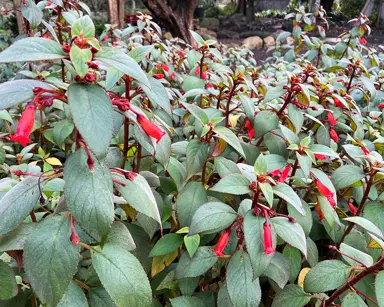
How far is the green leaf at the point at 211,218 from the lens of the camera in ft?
2.91

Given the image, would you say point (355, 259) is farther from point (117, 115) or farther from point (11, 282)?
point (11, 282)

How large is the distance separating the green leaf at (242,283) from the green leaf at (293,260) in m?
0.24

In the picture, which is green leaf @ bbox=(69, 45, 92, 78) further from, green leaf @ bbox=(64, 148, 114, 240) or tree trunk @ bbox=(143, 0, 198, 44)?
tree trunk @ bbox=(143, 0, 198, 44)

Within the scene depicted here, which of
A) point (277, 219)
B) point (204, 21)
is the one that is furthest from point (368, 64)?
point (204, 21)

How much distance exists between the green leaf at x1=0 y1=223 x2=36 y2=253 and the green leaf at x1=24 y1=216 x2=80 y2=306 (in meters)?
0.09

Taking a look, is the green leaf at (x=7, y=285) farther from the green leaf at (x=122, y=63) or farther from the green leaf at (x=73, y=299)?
the green leaf at (x=122, y=63)

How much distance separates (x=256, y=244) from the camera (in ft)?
2.70

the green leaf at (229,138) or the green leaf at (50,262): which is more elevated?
the green leaf at (229,138)

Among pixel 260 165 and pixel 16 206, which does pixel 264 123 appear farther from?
pixel 16 206

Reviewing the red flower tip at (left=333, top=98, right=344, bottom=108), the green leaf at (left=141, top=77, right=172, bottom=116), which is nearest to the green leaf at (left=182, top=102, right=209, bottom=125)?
the green leaf at (left=141, top=77, right=172, bottom=116)

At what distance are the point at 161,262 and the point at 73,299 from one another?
370 mm

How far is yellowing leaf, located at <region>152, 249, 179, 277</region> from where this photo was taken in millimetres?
1088

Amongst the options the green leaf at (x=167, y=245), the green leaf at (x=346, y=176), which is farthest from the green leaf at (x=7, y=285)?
the green leaf at (x=346, y=176)

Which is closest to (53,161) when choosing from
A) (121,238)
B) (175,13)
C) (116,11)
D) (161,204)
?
(161,204)
